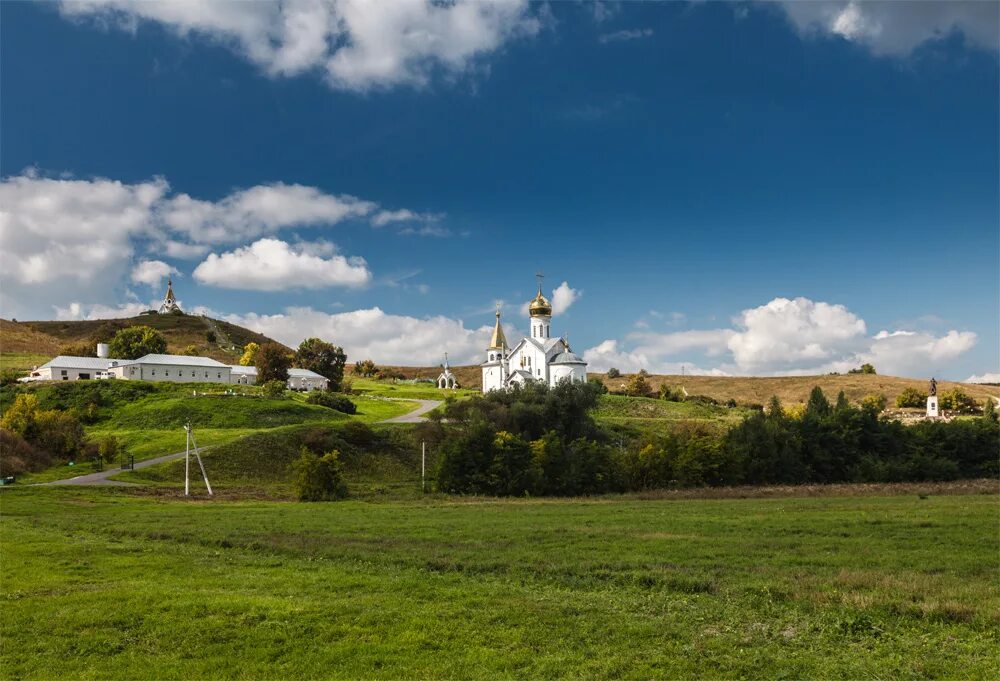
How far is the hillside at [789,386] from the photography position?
395 ft

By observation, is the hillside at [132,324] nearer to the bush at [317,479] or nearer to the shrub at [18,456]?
the shrub at [18,456]

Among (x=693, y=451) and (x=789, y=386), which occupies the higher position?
(x=789, y=386)

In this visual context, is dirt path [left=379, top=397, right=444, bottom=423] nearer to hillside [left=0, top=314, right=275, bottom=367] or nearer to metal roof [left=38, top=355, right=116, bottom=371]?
metal roof [left=38, top=355, right=116, bottom=371]

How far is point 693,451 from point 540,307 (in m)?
54.7

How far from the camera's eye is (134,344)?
107 m

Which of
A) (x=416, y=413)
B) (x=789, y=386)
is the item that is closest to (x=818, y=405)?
(x=416, y=413)

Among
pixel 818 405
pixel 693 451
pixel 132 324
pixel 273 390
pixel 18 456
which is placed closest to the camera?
pixel 18 456

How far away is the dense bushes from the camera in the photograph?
141 ft

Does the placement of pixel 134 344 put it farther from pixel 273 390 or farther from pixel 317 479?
pixel 317 479

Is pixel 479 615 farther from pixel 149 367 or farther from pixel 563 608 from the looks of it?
pixel 149 367

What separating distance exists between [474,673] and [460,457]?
33708 millimetres

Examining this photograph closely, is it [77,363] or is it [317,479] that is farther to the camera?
[77,363]

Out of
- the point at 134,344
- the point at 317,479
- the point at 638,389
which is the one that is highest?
the point at 134,344

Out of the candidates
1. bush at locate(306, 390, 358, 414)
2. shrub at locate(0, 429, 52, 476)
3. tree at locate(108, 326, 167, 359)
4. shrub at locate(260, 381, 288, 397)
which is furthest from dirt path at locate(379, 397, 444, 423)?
tree at locate(108, 326, 167, 359)
